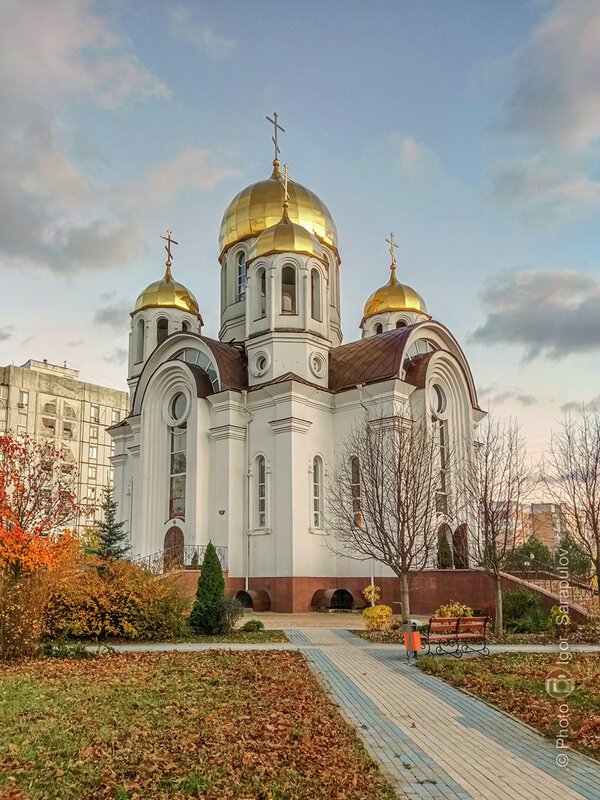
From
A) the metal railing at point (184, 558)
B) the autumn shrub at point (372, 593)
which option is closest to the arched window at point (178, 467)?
the metal railing at point (184, 558)

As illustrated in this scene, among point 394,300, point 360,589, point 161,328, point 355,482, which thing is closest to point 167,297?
point 161,328

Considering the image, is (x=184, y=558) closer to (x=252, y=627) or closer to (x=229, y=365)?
(x=229, y=365)

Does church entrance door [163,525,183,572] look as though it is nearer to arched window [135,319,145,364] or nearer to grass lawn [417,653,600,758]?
arched window [135,319,145,364]

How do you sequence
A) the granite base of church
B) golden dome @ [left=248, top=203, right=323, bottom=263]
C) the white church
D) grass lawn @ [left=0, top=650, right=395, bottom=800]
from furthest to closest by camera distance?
golden dome @ [left=248, top=203, right=323, bottom=263]
the white church
the granite base of church
grass lawn @ [left=0, top=650, right=395, bottom=800]

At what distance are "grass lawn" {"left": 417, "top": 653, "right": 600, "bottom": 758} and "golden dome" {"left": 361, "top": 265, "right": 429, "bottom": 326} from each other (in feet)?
77.4

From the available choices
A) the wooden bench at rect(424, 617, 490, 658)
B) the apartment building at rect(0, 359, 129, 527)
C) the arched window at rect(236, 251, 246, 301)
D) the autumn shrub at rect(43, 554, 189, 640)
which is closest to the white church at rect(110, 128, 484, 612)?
the arched window at rect(236, 251, 246, 301)

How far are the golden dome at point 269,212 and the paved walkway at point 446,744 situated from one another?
22562 mm

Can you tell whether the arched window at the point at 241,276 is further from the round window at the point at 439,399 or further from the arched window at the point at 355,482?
the arched window at the point at 355,482

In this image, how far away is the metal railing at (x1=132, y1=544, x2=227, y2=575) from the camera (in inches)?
937

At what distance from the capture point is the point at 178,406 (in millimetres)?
28312

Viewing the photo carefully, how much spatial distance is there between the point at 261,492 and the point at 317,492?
1924 mm

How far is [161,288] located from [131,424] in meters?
6.92

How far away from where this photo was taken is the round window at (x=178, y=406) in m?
28.1

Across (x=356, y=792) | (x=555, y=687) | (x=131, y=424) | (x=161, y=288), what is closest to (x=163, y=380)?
(x=131, y=424)
